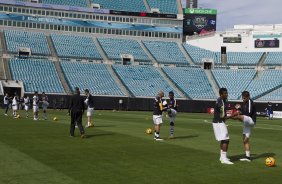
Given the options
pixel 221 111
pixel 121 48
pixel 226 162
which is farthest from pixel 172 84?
pixel 226 162

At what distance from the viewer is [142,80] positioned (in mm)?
73375

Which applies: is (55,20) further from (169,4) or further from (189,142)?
(189,142)

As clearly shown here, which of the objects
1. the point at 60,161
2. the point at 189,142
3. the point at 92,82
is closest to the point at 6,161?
the point at 60,161

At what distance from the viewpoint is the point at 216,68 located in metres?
82.6

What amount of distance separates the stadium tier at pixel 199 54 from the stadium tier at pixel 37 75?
95.2 ft

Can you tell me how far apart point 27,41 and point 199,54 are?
3421cm

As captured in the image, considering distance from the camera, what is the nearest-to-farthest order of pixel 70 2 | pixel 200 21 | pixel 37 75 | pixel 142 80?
1. pixel 37 75
2. pixel 142 80
3. pixel 70 2
4. pixel 200 21

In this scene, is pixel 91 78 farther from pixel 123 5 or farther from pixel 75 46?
pixel 123 5

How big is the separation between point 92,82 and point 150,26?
24552 millimetres

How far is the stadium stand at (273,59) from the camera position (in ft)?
261

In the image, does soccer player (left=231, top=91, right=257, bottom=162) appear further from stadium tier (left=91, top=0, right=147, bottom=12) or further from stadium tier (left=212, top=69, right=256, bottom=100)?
stadium tier (left=91, top=0, right=147, bottom=12)

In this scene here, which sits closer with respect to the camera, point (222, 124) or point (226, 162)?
point (226, 162)

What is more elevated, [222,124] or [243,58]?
[243,58]

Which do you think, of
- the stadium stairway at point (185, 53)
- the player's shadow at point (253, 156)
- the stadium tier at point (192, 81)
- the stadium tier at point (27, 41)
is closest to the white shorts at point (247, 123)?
the player's shadow at point (253, 156)
